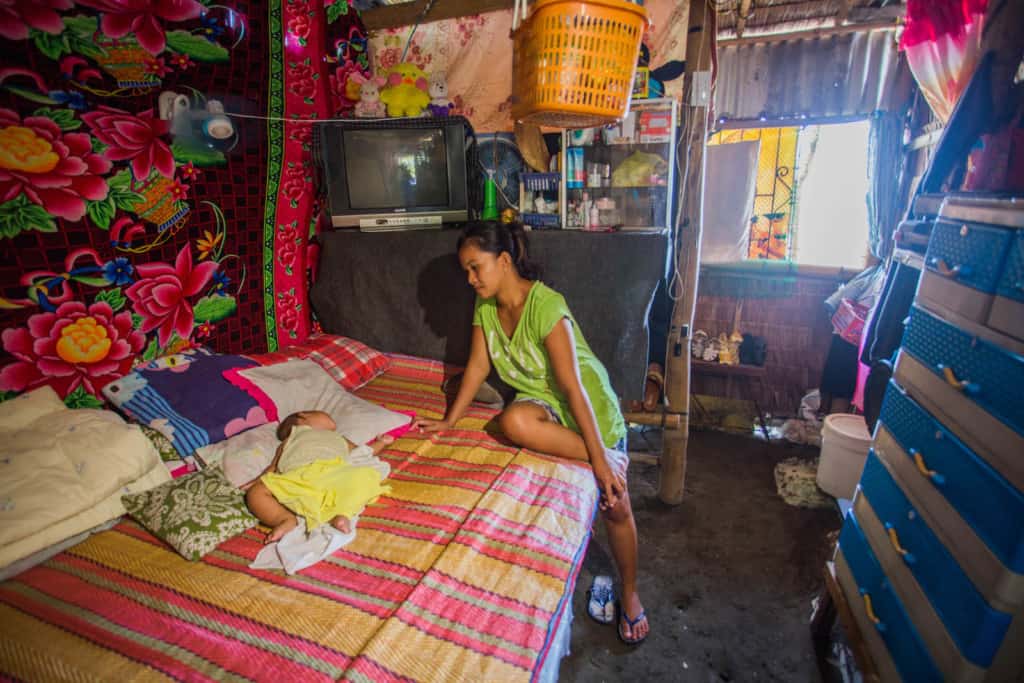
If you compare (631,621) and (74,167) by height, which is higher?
(74,167)

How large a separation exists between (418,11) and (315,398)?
228 cm

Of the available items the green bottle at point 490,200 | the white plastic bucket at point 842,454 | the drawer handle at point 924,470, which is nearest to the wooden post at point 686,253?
the white plastic bucket at point 842,454

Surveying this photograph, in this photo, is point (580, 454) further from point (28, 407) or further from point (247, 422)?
point (28, 407)

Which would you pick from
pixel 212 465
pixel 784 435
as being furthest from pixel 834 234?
pixel 212 465

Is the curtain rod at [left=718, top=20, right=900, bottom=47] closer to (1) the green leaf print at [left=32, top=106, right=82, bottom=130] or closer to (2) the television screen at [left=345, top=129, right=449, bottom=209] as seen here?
(2) the television screen at [left=345, top=129, right=449, bottom=209]

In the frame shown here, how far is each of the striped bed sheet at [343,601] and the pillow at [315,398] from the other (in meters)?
0.50

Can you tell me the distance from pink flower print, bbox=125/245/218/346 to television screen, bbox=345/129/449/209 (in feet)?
2.84

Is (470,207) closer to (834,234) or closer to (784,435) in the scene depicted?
(784,435)

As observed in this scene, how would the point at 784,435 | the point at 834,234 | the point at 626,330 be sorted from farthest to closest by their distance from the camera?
the point at 834,234 < the point at 784,435 < the point at 626,330

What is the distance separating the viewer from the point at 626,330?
2379 millimetres

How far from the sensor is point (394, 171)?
2.68m

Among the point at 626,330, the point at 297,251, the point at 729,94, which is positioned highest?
the point at 729,94

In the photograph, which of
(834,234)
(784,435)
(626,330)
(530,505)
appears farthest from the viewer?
(834,234)

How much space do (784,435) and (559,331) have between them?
94.7 inches
